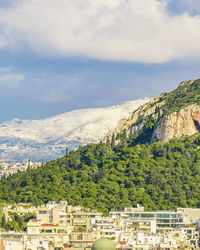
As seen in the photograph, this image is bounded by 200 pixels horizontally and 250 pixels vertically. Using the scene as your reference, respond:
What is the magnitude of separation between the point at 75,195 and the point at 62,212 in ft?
69.7

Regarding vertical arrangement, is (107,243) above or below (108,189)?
below

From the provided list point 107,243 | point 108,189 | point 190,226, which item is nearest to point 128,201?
point 108,189

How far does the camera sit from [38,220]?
161m

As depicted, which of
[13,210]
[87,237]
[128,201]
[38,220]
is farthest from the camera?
[128,201]

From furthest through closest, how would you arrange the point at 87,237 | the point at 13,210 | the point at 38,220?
the point at 13,210
the point at 38,220
the point at 87,237

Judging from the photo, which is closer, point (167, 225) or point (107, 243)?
point (107, 243)

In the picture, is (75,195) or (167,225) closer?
(167,225)

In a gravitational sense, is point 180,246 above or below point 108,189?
below

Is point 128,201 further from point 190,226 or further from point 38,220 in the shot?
point 38,220

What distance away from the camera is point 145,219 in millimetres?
175375

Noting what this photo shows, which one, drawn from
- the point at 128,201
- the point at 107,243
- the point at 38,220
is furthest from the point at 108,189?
the point at 107,243

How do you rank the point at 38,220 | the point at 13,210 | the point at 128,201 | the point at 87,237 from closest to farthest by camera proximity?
the point at 87,237, the point at 38,220, the point at 13,210, the point at 128,201

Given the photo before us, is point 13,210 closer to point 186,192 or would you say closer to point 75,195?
point 75,195

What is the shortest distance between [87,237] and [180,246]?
14.9m
